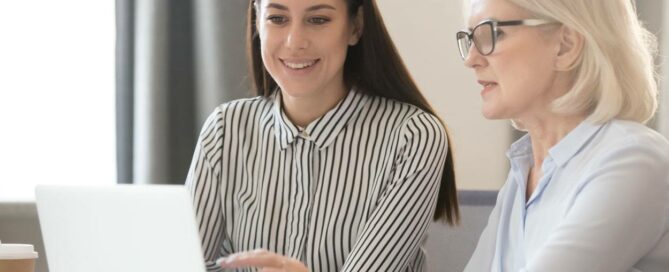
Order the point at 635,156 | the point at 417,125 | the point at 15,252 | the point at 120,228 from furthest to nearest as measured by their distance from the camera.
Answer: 1. the point at 417,125
2. the point at 15,252
3. the point at 635,156
4. the point at 120,228

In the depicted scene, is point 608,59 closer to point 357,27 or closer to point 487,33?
point 487,33

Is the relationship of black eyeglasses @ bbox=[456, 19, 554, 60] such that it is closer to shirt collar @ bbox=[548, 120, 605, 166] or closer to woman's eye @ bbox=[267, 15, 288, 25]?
shirt collar @ bbox=[548, 120, 605, 166]

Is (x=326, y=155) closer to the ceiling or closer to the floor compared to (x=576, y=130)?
closer to the floor

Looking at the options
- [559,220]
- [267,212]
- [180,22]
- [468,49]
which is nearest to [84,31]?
[180,22]

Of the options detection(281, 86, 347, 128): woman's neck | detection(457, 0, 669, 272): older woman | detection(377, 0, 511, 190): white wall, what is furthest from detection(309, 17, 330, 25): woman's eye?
detection(377, 0, 511, 190): white wall

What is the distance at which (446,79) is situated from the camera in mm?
2869

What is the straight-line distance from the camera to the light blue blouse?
56.7 inches

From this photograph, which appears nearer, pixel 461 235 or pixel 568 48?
pixel 568 48

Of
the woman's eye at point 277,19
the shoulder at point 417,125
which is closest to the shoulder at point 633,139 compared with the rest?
the shoulder at point 417,125

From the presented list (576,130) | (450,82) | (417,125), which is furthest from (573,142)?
(450,82)

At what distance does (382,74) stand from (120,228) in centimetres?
88

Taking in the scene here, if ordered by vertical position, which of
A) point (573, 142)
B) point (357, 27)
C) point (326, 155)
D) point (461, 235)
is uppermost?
point (357, 27)

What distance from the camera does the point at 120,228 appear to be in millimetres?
1349

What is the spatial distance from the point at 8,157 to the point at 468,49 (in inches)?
71.6
